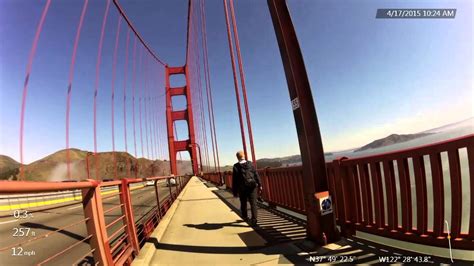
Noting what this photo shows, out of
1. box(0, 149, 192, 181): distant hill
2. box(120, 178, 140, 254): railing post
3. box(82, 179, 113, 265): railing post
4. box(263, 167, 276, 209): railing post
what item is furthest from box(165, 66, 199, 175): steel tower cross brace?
box(82, 179, 113, 265): railing post

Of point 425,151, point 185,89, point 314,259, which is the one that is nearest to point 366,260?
point 314,259

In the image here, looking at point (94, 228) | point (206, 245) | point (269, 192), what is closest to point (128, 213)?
point (206, 245)

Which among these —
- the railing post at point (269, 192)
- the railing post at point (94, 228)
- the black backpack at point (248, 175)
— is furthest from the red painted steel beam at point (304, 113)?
the railing post at point (269, 192)

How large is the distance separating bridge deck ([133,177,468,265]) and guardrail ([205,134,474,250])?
24 cm

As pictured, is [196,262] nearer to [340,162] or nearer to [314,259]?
[314,259]

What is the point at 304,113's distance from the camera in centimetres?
482

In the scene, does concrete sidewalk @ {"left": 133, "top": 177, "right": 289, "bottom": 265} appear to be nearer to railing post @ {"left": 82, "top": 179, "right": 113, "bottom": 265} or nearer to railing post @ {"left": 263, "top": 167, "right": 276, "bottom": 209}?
railing post @ {"left": 82, "top": 179, "right": 113, "bottom": 265}

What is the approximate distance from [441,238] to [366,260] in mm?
763

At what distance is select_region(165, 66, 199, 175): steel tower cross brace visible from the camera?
61594mm

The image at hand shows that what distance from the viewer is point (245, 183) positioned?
6.53 m

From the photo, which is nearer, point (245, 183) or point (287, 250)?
point (287, 250)

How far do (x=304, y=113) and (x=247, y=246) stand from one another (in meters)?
1.94

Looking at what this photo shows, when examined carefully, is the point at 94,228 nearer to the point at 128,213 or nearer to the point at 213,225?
the point at 128,213

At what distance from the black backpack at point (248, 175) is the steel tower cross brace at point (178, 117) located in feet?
180
